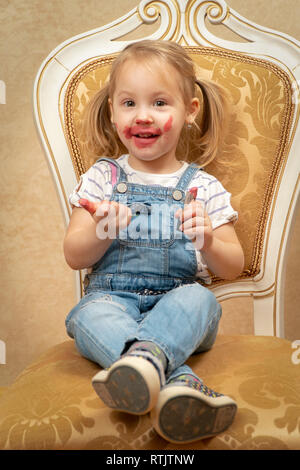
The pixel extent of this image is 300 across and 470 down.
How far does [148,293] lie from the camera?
39.8 inches

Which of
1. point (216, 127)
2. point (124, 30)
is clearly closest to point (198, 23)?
point (124, 30)

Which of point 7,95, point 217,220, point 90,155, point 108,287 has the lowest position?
point 108,287

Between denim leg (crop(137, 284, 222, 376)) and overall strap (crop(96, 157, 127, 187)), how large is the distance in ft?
1.06

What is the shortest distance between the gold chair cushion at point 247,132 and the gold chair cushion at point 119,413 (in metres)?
0.40

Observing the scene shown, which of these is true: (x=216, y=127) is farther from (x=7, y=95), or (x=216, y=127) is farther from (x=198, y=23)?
(x=7, y=95)

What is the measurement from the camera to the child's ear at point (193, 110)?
3.79 feet

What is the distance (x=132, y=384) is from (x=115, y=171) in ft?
1.91

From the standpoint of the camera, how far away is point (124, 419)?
28.2 inches

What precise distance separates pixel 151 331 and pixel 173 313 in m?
0.06

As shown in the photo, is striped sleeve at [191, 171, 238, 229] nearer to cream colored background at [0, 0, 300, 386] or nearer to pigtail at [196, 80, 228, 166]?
pigtail at [196, 80, 228, 166]

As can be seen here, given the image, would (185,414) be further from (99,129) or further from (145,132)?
(99,129)

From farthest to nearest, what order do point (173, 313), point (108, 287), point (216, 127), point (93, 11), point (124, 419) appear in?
1. point (93, 11)
2. point (216, 127)
3. point (108, 287)
4. point (173, 313)
5. point (124, 419)

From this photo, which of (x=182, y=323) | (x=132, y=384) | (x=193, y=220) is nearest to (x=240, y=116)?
(x=193, y=220)
